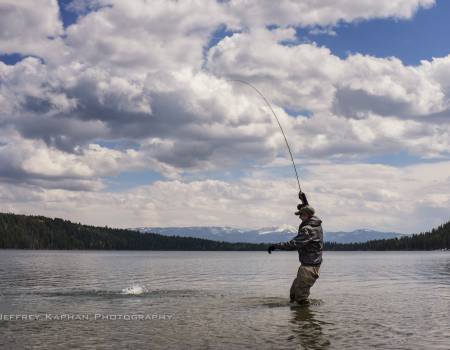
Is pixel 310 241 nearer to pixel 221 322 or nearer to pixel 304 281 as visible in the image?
pixel 304 281

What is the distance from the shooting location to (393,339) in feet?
44.2

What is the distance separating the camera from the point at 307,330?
14.8 m

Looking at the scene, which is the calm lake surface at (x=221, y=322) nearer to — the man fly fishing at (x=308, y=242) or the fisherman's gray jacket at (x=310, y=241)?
the man fly fishing at (x=308, y=242)

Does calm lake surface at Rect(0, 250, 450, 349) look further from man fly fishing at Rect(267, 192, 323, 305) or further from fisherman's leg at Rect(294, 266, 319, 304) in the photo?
man fly fishing at Rect(267, 192, 323, 305)

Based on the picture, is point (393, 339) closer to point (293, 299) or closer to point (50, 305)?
point (293, 299)

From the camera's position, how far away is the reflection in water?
41.6ft

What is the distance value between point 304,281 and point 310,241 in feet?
5.50

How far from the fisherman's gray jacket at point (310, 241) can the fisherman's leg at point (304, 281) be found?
24 cm

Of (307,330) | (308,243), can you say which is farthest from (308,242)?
(307,330)

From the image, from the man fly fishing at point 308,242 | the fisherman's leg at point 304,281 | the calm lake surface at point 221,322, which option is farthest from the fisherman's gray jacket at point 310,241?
the calm lake surface at point 221,322

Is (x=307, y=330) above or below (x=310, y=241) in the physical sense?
below

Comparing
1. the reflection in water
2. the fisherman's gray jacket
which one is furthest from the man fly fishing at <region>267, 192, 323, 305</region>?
the reflection in water

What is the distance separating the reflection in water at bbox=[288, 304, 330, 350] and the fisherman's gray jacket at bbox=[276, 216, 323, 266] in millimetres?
1969

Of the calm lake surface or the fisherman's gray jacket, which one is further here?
the fisherman's gray jacket
